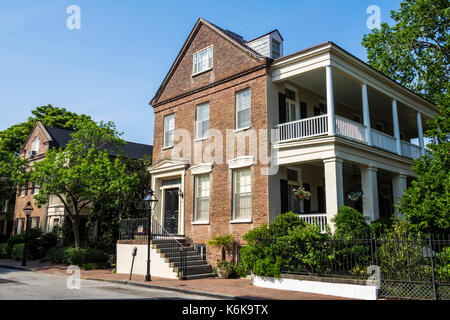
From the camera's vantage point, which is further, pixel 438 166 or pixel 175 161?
pixel 175 161

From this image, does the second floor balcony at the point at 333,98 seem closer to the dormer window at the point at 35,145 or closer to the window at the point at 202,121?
the window at the point at 202,121

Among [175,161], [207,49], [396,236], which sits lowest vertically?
[396,236]

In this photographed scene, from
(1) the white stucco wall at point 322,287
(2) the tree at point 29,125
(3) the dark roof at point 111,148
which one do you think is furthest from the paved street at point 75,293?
(2) the tree at point 29,125

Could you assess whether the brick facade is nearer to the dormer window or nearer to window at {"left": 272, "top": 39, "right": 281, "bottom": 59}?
window at {"left": 272, "top": 39, "right": 281, "bottom": 59}

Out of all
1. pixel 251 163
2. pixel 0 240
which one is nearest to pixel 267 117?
pixel 251 163

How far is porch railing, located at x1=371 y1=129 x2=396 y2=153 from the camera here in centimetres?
1675

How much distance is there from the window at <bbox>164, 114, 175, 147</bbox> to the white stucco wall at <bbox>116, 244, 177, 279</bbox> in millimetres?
6066

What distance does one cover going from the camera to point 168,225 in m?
19.8

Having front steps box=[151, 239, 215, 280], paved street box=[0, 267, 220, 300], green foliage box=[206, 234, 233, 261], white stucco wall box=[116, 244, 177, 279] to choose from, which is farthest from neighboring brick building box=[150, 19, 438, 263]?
paved street box=[0, 267, 220, 300]

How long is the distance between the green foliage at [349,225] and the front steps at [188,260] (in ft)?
19.4

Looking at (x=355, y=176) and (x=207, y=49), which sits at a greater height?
(x=207, y=49)
